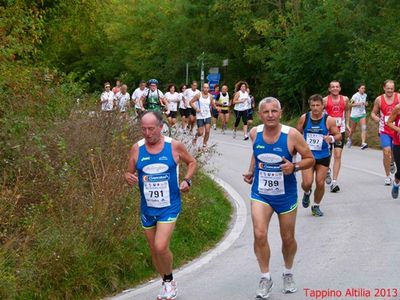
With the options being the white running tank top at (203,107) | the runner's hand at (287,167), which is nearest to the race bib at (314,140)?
the runner's hand at (287,167)

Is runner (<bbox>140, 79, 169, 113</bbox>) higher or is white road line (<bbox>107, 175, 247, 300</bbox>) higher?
runner (<bbox>140, 79, 169, 113</bbox>)

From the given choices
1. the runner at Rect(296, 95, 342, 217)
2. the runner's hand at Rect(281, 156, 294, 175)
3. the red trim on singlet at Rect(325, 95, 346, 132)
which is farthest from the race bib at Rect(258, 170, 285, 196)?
the red trim on singlet at Rect(325, 95, 346, 132)

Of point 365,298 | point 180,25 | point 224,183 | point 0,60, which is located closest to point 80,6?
point 224,183

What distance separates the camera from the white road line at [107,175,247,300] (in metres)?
7.72

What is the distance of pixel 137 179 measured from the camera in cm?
725

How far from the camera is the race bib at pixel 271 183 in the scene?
23.4 ft

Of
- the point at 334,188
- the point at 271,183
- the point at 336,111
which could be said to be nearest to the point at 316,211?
the point at 334,188

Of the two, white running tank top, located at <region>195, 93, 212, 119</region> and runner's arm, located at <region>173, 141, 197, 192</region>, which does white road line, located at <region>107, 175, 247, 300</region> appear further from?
white running tank top, located at <region>195, 93, 212, 119</region>

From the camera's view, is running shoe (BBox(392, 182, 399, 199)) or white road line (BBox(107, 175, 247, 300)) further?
running shoe (BBox(392, 182, 399, 199))

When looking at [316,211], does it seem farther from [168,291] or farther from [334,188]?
[168,291]

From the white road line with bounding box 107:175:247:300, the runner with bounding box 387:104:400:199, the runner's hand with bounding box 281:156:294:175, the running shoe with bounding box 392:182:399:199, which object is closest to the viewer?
the runner's hand with bounding box 281:156:294:175

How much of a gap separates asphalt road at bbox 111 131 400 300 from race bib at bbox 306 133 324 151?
3.49 ft

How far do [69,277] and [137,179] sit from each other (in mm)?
1174

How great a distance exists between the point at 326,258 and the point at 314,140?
9.60 ft
